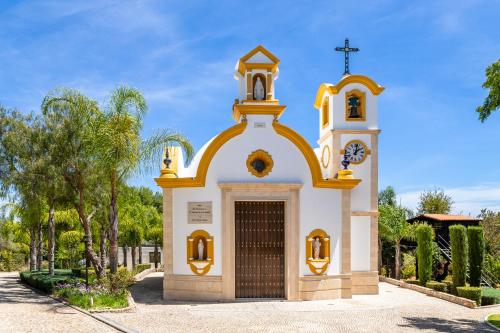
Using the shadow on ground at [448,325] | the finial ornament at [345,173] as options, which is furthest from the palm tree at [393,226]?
the shadow on ground at [448,325]

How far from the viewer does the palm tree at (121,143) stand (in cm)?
2214

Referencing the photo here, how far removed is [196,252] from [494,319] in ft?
39.6

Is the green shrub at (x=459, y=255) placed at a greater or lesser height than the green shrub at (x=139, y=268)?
greater

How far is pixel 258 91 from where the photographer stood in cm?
2383

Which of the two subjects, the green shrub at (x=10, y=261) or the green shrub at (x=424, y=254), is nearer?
the green shrub at (x=424, y=254)

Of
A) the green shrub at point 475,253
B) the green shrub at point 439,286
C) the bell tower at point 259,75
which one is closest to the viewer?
the bell tower at point 259,75

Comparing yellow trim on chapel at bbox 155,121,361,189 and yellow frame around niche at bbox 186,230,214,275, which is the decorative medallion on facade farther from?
yellow frame around niche at bbox 186,230,214,275

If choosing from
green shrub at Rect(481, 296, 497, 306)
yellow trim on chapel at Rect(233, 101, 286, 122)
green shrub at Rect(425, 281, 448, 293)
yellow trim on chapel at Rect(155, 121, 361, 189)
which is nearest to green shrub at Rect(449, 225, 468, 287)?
green shrub at Rect(425, 281, 448, 293)

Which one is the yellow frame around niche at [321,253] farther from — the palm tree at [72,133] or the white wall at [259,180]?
the palm tree at [72,133]

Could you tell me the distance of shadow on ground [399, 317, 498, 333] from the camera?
54.5 ft

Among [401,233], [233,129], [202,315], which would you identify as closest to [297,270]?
[202,315]

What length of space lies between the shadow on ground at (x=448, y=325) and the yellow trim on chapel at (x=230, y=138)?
22.8 feet

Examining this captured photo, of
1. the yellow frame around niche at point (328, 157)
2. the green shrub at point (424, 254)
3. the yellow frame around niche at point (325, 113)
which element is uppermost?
the yellow frame around niche at point (325, 113)

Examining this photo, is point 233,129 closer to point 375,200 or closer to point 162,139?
point 162,139
